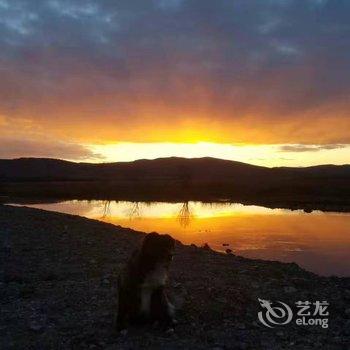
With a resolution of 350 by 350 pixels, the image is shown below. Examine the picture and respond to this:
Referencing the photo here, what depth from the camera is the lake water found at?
1936 cm

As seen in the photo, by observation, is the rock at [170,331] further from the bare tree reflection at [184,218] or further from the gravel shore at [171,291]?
the bare tree reflection at [184,218]

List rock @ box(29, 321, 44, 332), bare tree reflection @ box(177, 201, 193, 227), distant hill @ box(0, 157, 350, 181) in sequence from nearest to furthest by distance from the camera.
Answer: rock @ box(29, 321, 44, 332) < bare tree reflection @ box(177, 201, 193, 227) < distant hill @ box(0, 157, 350, 181)

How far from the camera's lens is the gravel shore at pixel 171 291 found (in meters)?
7.83

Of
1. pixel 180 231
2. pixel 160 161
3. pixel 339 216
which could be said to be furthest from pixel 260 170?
pixel 180 231

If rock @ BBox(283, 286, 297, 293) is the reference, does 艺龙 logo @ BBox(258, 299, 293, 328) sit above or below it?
below

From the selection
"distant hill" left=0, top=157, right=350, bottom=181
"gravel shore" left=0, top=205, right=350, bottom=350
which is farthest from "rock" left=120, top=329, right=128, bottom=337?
"distant hill" left=0, top=157, right=350, bottom=181

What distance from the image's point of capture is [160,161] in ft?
544

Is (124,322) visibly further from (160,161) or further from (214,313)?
(160,161)

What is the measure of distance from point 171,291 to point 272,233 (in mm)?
17259

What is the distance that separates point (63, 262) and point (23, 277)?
1.79m

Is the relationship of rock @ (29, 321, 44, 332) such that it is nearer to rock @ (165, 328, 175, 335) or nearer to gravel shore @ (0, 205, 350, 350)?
gravel shore @ (0, 205, 350, 350)

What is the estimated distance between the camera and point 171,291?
398 inches

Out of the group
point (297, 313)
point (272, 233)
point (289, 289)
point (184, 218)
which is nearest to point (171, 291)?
point (297, 313)

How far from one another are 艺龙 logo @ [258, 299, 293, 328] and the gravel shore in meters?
0.13
